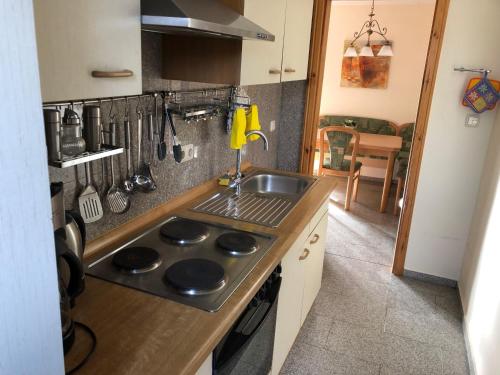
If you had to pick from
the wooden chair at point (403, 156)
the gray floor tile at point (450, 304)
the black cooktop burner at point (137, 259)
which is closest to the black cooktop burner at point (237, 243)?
the black cooktop burner at point (137, 259)

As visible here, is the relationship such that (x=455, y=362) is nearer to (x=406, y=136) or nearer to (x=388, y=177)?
(x=388, y=177)

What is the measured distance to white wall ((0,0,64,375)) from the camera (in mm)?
458

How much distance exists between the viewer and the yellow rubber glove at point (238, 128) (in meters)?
2.19

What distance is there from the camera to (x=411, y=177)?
118 inches

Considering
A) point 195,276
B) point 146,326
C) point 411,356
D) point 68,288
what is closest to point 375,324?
point 411,356

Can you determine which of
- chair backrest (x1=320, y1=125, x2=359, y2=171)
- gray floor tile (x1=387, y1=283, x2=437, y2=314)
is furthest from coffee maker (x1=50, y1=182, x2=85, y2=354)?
chair backrest (x1=320, y1=125, x2=359, y2=171)

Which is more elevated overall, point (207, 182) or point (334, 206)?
point (207, 182)

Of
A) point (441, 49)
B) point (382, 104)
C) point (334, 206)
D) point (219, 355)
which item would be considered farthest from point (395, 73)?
point (219, 355)

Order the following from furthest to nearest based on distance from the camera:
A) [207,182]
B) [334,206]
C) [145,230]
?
[334,206]
[207,182]
[145,230]

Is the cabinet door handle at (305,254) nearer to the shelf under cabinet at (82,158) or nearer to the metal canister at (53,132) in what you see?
the shelf under cabinet at (82,158)

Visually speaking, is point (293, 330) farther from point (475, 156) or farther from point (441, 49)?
point (441, 49)

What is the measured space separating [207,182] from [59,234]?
1334 mm

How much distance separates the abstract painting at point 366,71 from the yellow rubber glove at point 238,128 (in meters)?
3.92

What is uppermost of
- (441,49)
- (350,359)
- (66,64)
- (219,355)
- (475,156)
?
(441,49)
